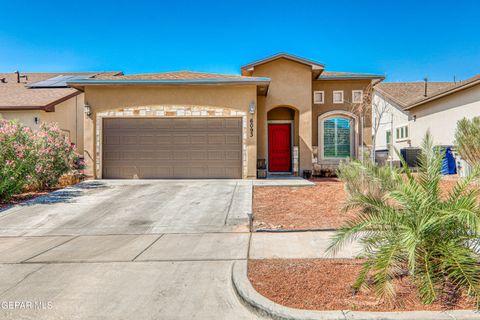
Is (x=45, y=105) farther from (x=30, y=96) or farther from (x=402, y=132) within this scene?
(x=402, y=132)

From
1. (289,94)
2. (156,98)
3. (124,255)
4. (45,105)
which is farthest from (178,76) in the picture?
(124,255)

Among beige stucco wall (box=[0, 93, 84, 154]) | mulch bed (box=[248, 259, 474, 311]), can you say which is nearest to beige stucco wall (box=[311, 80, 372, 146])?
mulch bed (box=[248, 259, 474, 311])

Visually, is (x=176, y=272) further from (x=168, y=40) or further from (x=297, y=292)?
(x=168, y=40)

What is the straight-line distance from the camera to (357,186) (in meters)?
7.11

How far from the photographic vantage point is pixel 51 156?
1058 cm

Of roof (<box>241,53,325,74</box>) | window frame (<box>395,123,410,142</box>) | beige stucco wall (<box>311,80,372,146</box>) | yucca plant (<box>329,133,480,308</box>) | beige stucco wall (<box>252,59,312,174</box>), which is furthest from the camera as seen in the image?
window frame (<box>395,123,410,142</box>)

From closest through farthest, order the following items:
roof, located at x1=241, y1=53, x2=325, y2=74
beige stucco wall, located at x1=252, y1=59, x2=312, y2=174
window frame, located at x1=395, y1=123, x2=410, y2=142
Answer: roof, located at x1=241, y1=53, x2=325, y2=74
beige stucco wall, located at x1=252, y1=59, x2=312, y2=174
window frame, located at x1=395, y1=123, x2=410, y2=142

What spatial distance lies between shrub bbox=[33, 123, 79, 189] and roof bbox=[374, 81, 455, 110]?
19.3 m

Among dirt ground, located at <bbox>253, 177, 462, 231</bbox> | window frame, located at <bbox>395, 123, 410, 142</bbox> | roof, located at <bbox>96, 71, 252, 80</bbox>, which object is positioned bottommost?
dirt ground, located at <bbox>253, 177, 462, 231</bbox>

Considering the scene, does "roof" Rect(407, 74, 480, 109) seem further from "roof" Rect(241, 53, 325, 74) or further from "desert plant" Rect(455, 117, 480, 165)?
"roof" Rect(241, 53, 325, 74)

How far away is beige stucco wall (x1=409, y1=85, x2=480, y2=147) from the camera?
12.6 meters

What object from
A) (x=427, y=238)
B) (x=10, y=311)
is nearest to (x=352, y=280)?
(x=427, y=238)

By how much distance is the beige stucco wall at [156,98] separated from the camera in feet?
Result: 39.1

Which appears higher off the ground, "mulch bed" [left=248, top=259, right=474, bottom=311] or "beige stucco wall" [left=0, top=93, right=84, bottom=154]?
"beige stucco wall" [left=0, top=93, right=84, bottom=154]
